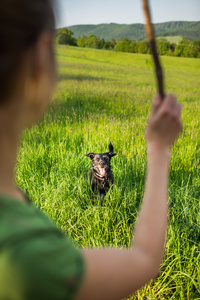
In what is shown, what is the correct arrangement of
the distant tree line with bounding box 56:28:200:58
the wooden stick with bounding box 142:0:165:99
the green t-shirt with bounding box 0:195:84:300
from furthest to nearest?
the distant tree line with bounding box 56:28:200:58 < the wooden stick with bounding box 142:0:165:99 < the green t-shirt with bounding box 0:195:84:300

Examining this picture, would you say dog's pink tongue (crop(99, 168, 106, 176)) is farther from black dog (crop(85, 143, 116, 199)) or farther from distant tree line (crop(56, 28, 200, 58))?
distant tree line (crop(56, 28, 200, 58))

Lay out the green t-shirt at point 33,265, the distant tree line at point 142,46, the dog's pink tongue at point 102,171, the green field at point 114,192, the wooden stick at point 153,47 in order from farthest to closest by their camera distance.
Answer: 1. the distant tree line at point 142,46
2. the dog's pink tongue at point 102,171
3. the green field at point 114,192
4. the wooden stick at point 153,47
5. the green t-shirt at point 33,265

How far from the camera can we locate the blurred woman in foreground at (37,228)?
516 millimetres

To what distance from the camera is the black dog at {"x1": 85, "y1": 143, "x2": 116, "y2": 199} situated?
115 inches

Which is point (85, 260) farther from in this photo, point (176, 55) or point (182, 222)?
point (176, 55)

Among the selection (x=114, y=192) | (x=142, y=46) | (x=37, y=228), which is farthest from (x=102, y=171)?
(x=142, y=46)

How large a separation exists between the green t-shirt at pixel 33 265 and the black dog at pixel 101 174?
93.2 inches

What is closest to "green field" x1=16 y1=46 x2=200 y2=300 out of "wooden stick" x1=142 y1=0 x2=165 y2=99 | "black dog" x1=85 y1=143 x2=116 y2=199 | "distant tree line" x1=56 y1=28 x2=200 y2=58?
"black dog" x1=85 y1=143 x2=116 y2=199

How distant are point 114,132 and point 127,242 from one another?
2.54 m

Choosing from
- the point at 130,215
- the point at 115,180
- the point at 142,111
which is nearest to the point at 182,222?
the point at 130,215

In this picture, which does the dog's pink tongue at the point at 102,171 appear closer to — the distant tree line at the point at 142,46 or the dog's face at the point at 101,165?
the dog's face at the point at 101,165

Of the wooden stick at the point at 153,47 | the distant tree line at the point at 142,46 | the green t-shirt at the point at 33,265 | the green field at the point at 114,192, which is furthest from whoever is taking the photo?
the distant tree line at the point at 142,46

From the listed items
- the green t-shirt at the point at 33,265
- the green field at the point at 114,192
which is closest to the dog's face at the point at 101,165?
the green field at the point at 114,192

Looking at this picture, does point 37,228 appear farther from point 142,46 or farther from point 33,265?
point 142,46
